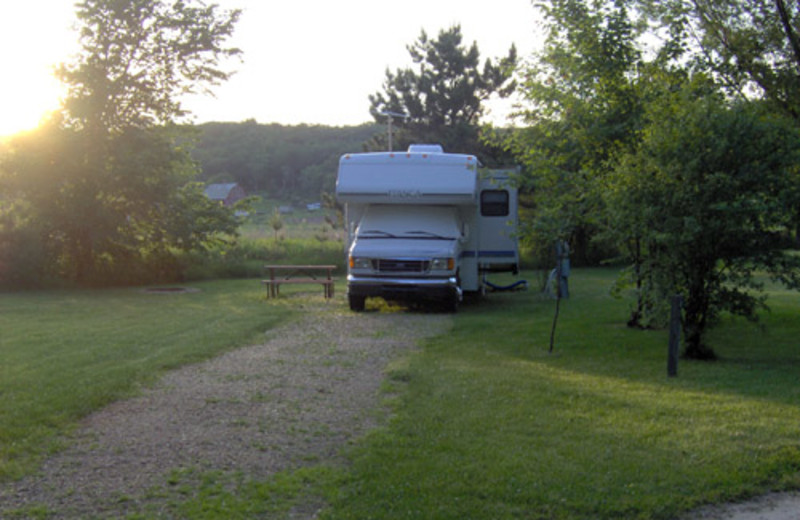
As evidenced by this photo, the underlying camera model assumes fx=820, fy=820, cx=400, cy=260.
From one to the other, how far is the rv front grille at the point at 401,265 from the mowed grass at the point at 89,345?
2020mm

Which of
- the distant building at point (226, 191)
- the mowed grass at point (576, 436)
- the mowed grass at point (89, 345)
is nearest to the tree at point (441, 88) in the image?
the distant building at point (226, 191)

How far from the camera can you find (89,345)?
11195 mm

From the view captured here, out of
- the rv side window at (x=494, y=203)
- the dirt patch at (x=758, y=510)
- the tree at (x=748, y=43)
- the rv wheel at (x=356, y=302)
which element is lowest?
the dirt patch at (x=758, y=510)

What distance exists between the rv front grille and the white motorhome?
19mm

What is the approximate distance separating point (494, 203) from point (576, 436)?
11.6 meters

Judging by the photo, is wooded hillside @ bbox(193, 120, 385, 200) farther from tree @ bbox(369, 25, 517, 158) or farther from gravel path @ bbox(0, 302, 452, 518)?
gravel path @ bbox(0, 302, 452, 518)

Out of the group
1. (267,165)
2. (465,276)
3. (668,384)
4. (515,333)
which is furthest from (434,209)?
(267,165)

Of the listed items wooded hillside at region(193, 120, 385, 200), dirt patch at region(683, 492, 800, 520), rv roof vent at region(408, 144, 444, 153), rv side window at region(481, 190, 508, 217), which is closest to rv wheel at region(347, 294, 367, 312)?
rv side window at region(481, 190, 508, 217)

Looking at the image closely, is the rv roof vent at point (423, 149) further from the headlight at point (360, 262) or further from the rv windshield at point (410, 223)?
the headlight at point (360, 262)

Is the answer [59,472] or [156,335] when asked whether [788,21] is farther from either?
[59,472]

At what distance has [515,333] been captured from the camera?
43.1 feet

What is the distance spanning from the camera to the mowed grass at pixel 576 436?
16.3 feet

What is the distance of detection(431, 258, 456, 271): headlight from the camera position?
15.3 metres

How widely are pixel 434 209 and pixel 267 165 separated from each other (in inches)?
1948
